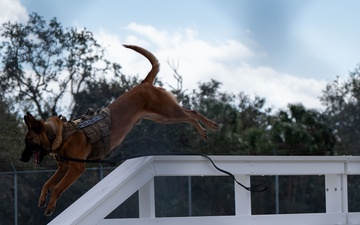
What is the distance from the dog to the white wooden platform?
2.65 ft

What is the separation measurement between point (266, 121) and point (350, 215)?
59.5 feet

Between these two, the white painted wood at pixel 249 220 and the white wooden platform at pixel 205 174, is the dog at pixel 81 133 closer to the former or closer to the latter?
the white wooden platform at pixel 205 174

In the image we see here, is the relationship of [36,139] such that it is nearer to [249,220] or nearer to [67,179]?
[67,179]

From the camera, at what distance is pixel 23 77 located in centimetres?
2055

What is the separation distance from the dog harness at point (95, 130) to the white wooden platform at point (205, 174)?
0.85 metres

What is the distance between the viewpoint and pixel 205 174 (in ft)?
17.8

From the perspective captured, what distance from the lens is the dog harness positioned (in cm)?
611

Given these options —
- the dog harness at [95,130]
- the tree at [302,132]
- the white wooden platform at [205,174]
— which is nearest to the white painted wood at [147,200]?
the white wooden platform at [205,174]

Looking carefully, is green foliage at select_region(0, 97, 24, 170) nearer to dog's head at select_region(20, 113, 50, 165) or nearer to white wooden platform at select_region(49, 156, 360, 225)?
dog's head at select_region(20, 113, 50, 165)

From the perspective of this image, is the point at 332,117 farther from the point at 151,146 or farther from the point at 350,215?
the point at 350,215

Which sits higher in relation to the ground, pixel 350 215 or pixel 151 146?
pixel 151 146

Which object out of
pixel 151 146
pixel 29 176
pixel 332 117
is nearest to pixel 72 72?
pixel 151 146

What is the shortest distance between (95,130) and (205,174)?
1.20 m

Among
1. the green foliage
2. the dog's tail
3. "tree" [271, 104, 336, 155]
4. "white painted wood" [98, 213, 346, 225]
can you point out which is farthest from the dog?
"tree" [271, 104, 336, 155]
